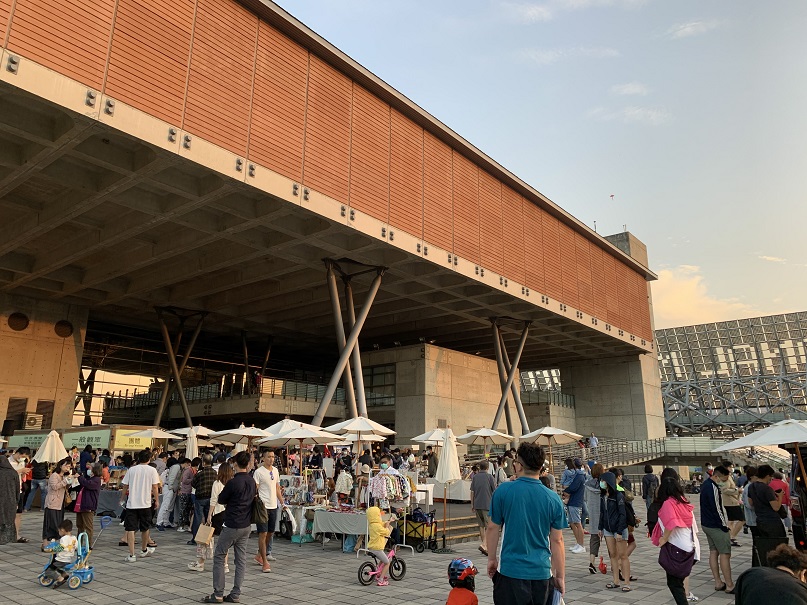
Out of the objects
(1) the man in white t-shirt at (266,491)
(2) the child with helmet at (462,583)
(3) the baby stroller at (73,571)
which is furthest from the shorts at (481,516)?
(2) the child with helmet at (462,583)

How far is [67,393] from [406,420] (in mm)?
18713

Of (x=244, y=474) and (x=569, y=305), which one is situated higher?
(x=569, y=305)

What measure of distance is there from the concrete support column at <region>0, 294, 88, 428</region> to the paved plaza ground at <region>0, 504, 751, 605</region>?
20.7m

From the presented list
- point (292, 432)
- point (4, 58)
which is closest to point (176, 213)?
point (4, 58)

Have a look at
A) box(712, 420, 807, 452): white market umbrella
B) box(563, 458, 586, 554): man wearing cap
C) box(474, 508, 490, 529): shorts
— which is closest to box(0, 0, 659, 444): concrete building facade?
box(474, 508, 490, 529): shorts

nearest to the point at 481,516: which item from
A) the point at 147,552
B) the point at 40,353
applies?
the point at 147,552

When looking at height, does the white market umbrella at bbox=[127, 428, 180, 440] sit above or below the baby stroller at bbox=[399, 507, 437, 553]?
above

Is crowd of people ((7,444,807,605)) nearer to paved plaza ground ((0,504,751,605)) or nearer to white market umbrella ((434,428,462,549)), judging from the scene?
paved plaza ground ((0,504,751,605))

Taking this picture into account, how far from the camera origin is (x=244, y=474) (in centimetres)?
758

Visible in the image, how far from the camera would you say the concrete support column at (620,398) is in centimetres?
4362

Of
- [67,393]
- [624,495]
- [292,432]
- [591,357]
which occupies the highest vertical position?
[591,357]

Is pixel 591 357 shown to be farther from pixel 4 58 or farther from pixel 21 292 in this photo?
pixel 4 58

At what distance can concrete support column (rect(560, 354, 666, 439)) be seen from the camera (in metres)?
43.6

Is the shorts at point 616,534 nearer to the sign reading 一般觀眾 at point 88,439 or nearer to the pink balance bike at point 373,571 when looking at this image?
the pink balance bike at point 373,571
